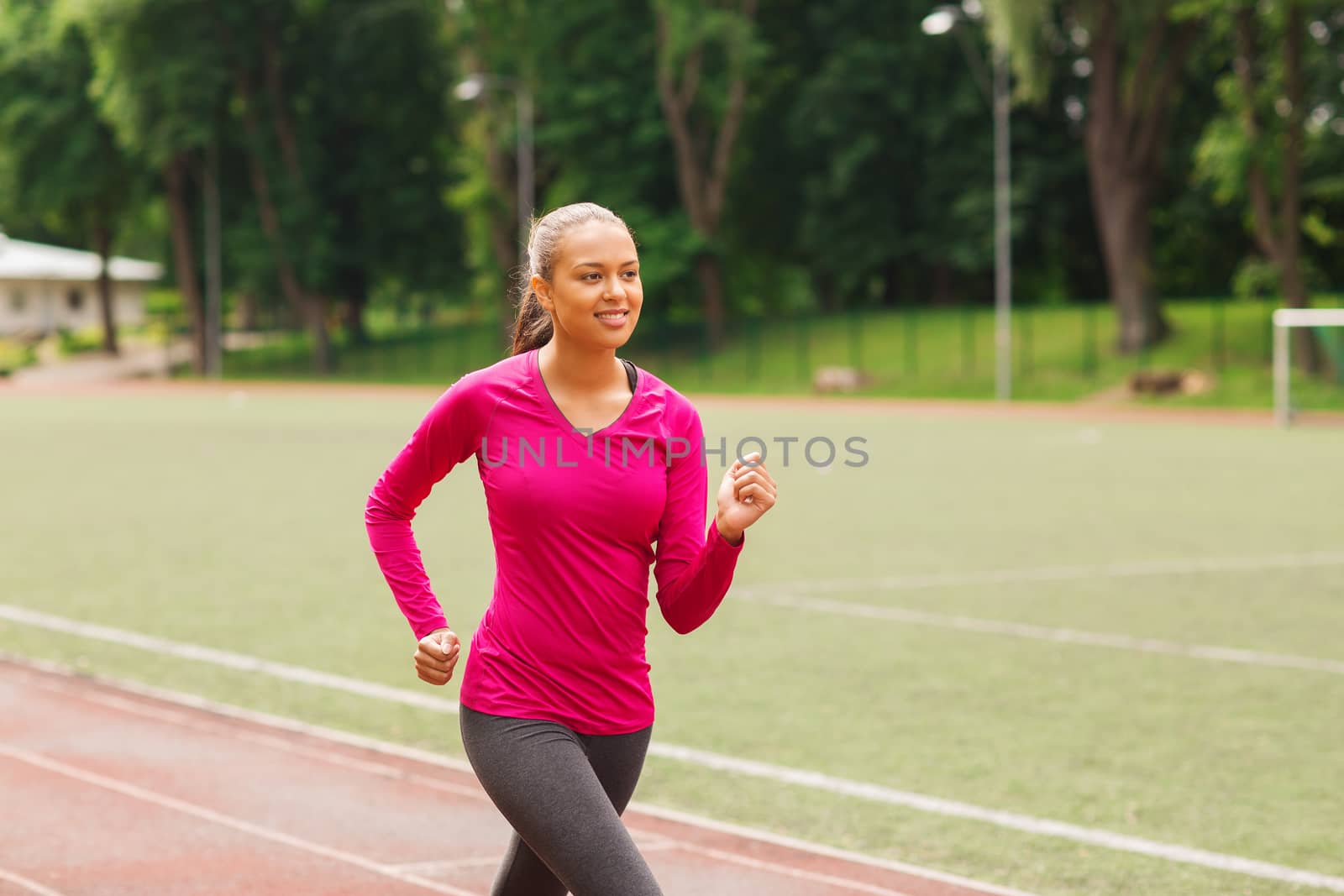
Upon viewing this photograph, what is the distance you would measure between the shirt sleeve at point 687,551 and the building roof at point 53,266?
70073 millimetres

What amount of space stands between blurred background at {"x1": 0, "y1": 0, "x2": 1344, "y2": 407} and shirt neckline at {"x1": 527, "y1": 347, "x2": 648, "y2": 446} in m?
34.2

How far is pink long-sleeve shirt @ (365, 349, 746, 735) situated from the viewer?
3070 mm

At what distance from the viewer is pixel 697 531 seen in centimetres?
319

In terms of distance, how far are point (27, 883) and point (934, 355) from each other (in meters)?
39.2

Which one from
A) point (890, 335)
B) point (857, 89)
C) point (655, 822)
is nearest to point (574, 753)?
point (655, 822)

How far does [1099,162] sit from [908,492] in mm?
20594

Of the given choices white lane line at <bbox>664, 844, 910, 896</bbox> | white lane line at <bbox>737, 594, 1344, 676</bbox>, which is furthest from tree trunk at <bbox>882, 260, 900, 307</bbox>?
white lane line at <bbox>664, 844, 910, 896</bbox>

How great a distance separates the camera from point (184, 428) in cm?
2894

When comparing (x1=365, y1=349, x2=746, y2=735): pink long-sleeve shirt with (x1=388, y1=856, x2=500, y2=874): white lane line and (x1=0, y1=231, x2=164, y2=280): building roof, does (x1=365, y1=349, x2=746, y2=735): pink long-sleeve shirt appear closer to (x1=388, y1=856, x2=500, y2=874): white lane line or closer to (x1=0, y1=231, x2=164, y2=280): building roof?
(x1=388, y1=856, x2=500, y2=874): white lane line

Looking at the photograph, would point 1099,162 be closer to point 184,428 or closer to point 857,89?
point 857,89

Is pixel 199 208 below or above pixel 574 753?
above

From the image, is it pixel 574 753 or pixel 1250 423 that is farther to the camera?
pixel 1250 423

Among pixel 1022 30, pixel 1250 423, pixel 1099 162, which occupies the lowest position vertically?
pixel 1250 423

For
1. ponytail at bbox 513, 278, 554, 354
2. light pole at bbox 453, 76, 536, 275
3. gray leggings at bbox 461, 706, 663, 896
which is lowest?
gray leggings at bbox 461, 706, 663, 896
